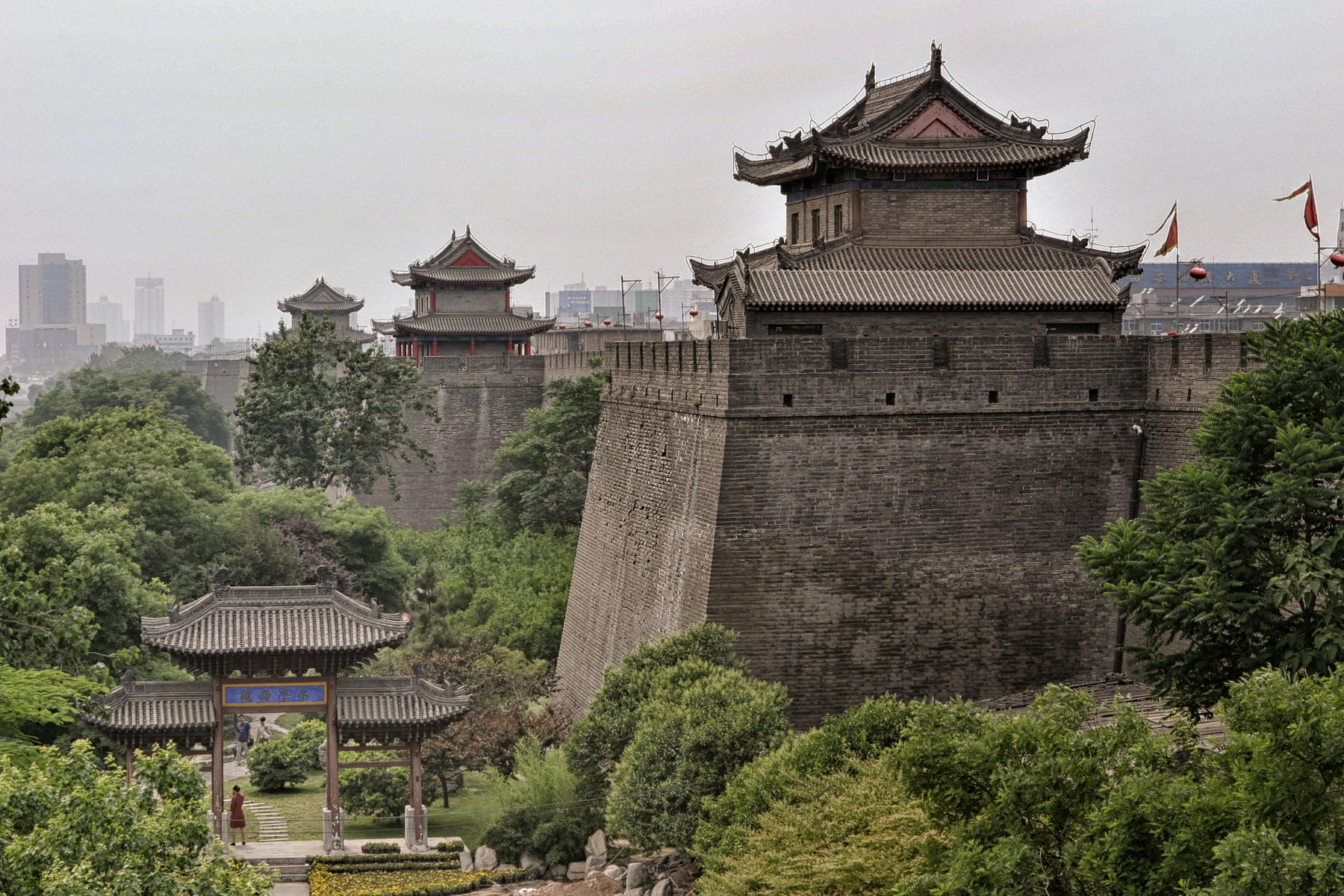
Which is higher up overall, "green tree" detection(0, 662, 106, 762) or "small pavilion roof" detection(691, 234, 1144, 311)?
"small pavilion roof" detection(691, 234, 1144, 311)

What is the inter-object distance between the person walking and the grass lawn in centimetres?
247

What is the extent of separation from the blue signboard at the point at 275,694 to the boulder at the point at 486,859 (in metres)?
2.73

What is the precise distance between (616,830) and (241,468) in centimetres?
2211

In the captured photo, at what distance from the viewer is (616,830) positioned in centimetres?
1634

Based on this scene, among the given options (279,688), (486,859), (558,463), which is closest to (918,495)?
(486,859)

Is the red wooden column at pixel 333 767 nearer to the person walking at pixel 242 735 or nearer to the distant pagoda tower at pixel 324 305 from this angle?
the person walking at pixel 242 735

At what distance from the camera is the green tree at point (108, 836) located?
985 centimetres

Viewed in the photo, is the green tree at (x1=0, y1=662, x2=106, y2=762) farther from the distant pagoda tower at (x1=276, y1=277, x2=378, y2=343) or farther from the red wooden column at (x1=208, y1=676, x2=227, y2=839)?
the distant pagoda tower at (x1=276, y1=277, x2=378, y2=343)

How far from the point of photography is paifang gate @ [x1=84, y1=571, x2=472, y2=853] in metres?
19.3

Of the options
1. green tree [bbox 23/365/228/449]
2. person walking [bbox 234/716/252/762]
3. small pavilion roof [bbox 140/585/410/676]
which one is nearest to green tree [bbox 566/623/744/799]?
small pavilion roof [bbox 140/585/410/676]

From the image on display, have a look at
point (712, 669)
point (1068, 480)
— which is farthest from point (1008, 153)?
point (712, 669)

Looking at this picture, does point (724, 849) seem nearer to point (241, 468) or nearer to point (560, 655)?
point (560, 655)

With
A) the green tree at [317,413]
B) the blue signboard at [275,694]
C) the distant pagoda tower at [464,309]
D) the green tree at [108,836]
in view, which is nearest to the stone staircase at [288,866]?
the blue signboard at [275,694]

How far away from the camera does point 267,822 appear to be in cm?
2109
